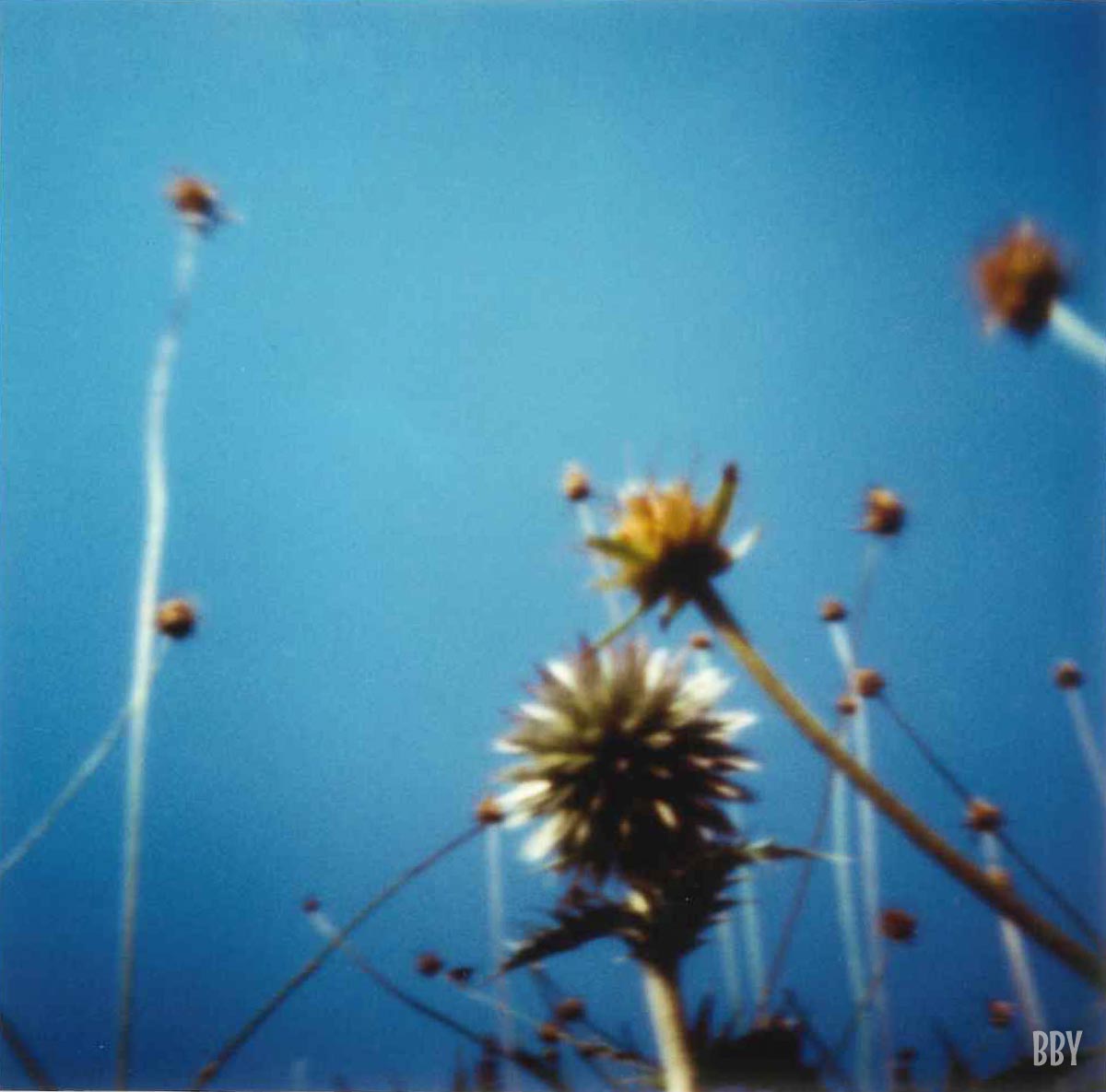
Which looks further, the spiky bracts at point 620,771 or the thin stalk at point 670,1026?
the spiky bracts at point 620,771

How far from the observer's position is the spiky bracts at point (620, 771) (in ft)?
8.02

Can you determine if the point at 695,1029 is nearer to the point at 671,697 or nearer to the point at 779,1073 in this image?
the point at 779,1073

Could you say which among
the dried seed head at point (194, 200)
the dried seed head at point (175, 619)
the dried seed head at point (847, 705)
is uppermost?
the dried seed head at point (194, 200)

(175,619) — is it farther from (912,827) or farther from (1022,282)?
(1022,282)

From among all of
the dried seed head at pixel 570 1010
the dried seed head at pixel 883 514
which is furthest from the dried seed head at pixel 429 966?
the dried seed head at pixel 883 514

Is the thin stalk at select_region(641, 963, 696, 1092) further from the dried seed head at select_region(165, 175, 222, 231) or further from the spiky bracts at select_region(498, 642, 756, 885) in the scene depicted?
the dried seed head at select_region(165, 175, 222, 231)

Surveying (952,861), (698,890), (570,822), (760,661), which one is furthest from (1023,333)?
(570,822)

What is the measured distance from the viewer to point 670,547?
2.00m

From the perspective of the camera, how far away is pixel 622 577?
204 cm

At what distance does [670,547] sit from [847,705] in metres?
0.99

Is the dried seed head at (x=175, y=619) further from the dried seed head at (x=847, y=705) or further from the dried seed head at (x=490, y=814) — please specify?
the dried seed head at (x=847, y=705)

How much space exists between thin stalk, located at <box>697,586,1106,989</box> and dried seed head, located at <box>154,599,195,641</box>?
4.89 ft

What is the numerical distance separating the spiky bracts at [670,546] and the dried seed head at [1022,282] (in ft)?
1.98

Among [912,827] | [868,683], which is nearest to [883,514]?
[868,683]
